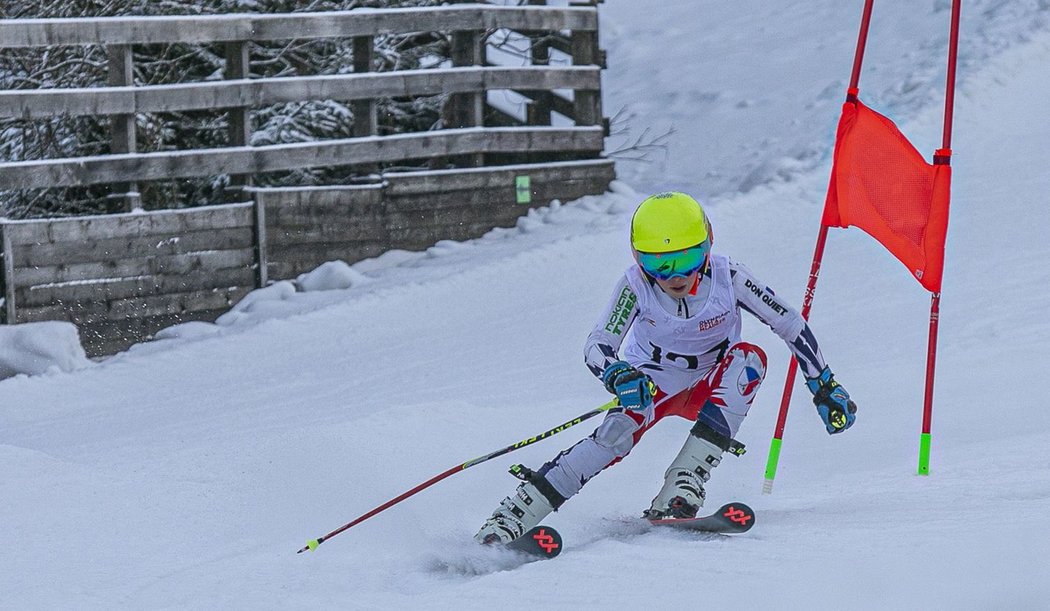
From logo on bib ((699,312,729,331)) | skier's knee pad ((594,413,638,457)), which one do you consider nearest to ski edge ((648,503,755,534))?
skier's knee pad ((594,413,638,457))

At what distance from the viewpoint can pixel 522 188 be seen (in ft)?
38.4

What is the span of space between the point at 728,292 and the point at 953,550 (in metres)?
1.54

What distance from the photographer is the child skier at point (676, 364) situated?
16.4ft

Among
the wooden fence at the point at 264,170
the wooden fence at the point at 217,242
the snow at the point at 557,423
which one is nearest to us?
the snow at the point at 557,423

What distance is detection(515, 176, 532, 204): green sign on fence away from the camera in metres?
11.7

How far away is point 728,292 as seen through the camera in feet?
17.3

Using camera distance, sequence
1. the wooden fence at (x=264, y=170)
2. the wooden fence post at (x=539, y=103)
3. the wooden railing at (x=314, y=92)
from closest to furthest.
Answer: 1. the wooden fence at (x=264, y=170)
2. the wooden railing at (x=314, y=92)
3. the wooden fence post at (x=539, y=103)

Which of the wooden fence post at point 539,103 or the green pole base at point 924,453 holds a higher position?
the wooden fence post at point 539,103

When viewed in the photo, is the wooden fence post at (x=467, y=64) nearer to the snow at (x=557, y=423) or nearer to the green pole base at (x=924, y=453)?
the snow at (x=557, y=423)

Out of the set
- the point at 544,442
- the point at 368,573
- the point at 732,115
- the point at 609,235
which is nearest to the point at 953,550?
the point at 368,573

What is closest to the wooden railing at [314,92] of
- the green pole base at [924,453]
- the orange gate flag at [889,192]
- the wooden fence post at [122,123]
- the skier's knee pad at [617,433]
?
the wooden fence post at [122,123]

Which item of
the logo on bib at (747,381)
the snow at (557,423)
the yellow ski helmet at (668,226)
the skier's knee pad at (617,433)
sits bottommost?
the snow at (557,423)

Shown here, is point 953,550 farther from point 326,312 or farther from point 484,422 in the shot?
point 326,312

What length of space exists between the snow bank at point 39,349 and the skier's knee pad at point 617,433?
4945mm
